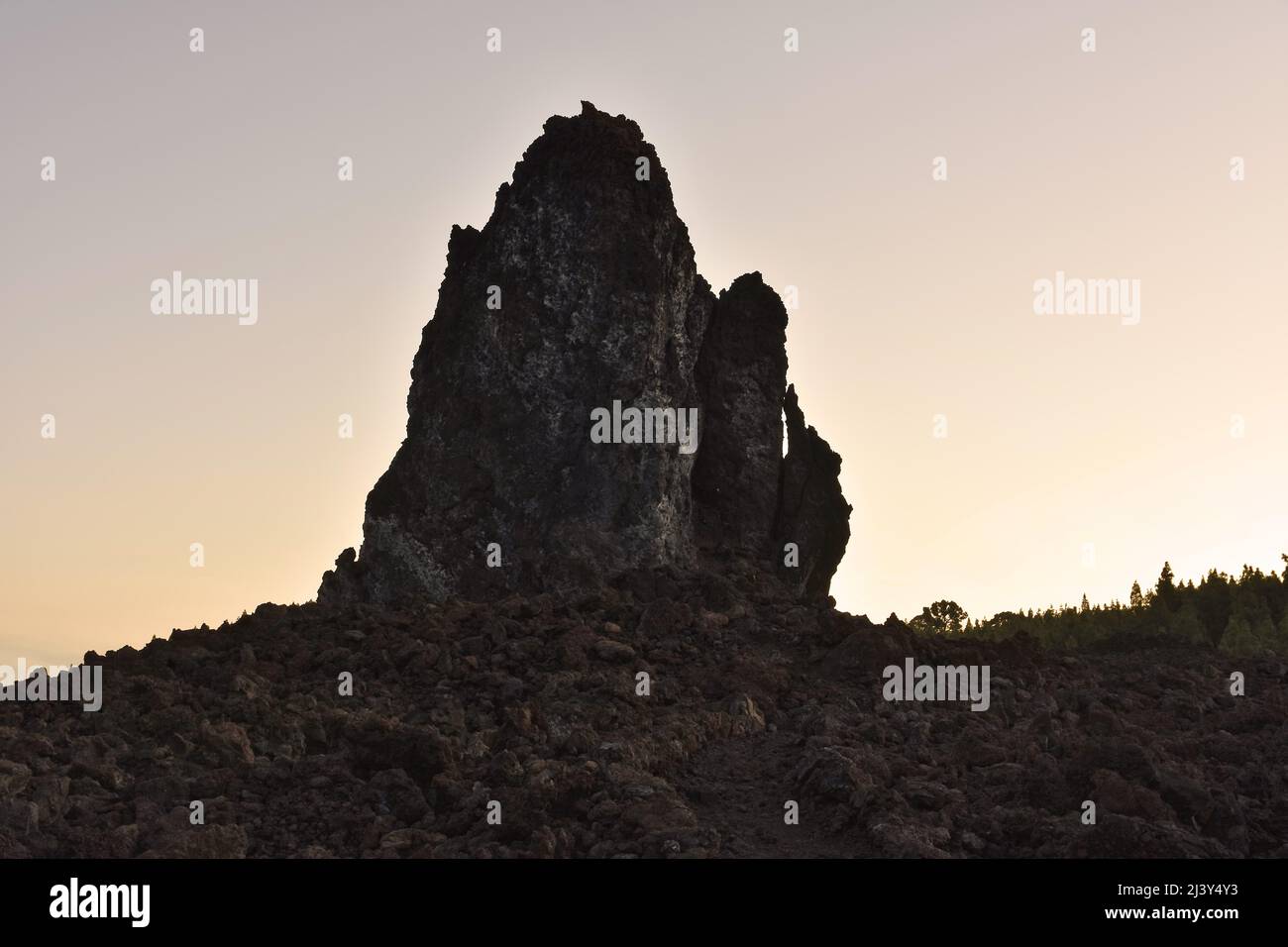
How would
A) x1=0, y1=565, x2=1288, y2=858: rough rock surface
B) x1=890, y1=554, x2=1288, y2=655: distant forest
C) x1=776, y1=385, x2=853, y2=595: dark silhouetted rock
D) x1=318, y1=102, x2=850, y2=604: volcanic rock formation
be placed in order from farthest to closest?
x1=890, y1=554, x2=1288, y2=655: distant forest → x1=776, y1=385, x2=853, y2=595: dark silhouetted rock → x1=318, y1=102, x2=850, y2=604: volcanic rock formation → x1=0, y1=565, x2=1288, y2=858: rough rock surface

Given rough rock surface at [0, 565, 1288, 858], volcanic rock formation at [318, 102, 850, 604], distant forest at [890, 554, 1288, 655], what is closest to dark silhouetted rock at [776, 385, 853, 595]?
Result: volcanic rock formation at [318, 102, 850, 604]

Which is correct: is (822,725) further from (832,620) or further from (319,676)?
(319,676)

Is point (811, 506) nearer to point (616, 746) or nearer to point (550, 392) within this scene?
point (550, 392)

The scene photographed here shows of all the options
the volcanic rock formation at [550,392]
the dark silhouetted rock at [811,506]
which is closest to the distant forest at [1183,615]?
the dark silhouetted rock at [811,506]

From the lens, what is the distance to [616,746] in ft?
63.7

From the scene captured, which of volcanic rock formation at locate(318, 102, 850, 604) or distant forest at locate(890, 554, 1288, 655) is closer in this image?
volcanic rock formation at locate(318, 102, 850, 604)

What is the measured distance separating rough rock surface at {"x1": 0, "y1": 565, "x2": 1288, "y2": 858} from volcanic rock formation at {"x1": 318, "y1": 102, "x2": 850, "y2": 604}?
6.36 ft

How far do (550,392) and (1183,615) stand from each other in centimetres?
2799

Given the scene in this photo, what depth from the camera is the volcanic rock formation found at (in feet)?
94.4

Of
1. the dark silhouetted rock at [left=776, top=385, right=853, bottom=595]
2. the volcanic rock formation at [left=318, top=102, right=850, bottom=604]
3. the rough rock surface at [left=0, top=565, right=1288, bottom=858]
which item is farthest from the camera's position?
the dark silhouetted rock at [left=776, top=385, right=853, bottom=595]

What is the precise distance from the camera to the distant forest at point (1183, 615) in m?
45.2

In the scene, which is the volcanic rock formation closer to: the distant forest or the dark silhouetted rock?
the dark silhouetted rock

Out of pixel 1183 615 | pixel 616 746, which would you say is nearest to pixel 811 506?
pixel 616 746
